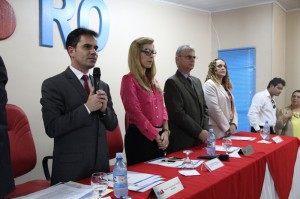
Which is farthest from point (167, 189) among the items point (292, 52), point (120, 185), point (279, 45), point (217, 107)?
point (292, 52)

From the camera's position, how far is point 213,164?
72.6 inches

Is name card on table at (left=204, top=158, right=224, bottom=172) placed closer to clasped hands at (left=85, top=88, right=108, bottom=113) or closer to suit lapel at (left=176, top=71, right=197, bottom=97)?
clasped hands at (left=85, top=88, right=108, bottom=113)

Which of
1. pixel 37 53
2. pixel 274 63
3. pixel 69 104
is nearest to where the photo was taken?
pixel 69 104

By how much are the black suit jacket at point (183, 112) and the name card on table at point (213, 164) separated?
0.67 metres

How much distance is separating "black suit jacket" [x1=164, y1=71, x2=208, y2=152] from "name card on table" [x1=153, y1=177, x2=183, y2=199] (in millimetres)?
1157

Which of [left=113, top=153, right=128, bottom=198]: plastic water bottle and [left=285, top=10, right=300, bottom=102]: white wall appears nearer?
[left=113, top=153, right=128, bottom=198]: plastic water bottle

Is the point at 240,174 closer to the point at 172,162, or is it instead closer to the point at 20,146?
the point at 172,162

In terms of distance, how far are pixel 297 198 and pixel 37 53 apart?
290cm

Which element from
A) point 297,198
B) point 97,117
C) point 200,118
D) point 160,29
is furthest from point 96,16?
point 297,198

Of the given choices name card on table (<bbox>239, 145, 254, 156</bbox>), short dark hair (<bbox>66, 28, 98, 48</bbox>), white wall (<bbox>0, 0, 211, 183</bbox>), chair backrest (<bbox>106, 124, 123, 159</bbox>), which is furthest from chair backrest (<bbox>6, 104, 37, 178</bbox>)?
name card on table (<bbox>239, 145, 254, 156</bbox>)

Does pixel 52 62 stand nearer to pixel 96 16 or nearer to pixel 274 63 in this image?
pixel 96 16

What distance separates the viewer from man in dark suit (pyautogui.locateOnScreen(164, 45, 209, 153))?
8.51ft

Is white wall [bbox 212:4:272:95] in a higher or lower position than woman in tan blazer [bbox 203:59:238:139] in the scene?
higher

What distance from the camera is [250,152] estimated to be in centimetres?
225
